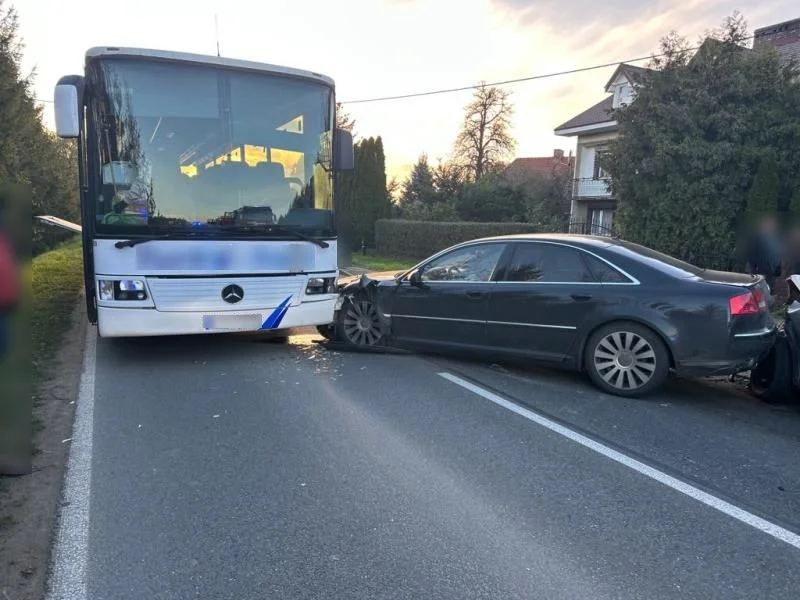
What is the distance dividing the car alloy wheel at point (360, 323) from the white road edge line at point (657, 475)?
2.21 m

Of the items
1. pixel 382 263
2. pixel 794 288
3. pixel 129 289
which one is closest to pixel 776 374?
pixel 794 288

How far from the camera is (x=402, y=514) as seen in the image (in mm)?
3537

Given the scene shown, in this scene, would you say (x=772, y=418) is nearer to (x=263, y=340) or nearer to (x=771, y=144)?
(x=263, y=340)

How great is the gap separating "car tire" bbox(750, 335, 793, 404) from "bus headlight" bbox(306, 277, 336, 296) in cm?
453

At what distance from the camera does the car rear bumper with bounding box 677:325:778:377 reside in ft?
18.0

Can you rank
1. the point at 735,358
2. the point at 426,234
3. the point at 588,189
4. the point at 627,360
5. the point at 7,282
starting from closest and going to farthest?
A: 1. the point at 7,282
2. the point at 735,358
3. the point at 627,360
4. the point at 426,234
5. the point at 588,189

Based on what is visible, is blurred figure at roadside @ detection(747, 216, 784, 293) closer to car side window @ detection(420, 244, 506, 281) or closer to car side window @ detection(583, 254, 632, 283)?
car side window @ detection(583, 254, 632, 283)

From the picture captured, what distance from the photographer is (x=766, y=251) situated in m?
10.7

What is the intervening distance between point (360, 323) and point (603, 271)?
3.15 metres

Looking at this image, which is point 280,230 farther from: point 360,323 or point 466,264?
point 466,264

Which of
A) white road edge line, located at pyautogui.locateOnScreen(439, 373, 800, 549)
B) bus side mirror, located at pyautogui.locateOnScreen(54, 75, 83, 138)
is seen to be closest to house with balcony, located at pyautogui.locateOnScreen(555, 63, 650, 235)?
white road edge line, located at pyautogui.locateOnScreen(439, 373, 800, 549)

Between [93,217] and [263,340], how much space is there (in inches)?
111

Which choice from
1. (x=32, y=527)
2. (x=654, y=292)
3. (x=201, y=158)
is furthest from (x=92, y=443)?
(x=654, y=292)

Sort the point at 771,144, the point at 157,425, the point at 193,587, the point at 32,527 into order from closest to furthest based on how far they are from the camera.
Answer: the point at 193,587 < the point at 32,527 < the point at 157,425 < the point at 771,144
